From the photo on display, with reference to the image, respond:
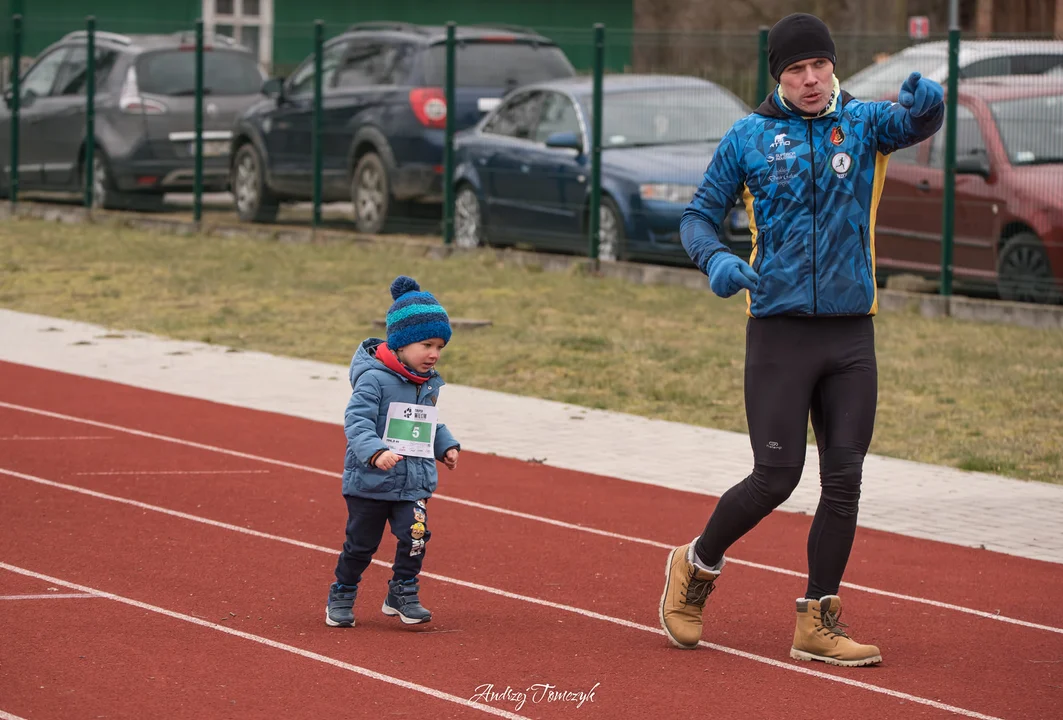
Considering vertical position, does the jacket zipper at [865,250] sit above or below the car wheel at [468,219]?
above

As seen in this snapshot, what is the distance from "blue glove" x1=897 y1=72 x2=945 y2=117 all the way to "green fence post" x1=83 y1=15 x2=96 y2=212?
1811cm

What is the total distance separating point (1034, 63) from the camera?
15234 millimetres

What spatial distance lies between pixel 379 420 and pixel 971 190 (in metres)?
9.90

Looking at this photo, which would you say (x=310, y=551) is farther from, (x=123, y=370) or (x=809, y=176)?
(x=123, y=370)

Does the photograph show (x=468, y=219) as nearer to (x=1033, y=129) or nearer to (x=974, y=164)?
(x=974, y=164)

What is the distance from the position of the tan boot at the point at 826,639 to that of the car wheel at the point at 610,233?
463 inches

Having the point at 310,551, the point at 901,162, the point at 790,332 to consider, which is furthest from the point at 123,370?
the point at 790,332

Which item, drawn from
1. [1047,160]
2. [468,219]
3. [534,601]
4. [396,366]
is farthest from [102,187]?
[396,366]

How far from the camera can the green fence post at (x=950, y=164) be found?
15.4 m

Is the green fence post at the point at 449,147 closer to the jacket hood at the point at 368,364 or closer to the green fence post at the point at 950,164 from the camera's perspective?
the green fence post at the point at 950,164

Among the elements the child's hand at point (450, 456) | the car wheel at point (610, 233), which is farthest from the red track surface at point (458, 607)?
the car wheel at point (610, 233)

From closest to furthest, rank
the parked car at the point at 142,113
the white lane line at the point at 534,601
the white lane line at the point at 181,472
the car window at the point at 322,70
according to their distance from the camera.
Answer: the white lane line at the point at 534,601 < the white lane line at the point at 181,472 < the car window at the point at 322,70 < the parked car at the point at 142,113

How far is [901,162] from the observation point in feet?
52.3

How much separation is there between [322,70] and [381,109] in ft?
4.10
